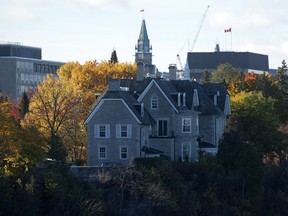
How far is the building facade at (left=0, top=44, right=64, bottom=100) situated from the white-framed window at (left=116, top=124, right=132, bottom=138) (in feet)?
297

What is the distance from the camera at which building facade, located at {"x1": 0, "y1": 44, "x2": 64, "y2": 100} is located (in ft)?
584

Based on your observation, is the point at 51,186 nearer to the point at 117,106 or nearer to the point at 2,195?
the point at 2,195

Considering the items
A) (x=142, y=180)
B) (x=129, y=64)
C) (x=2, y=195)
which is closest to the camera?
(x=2, y=195)

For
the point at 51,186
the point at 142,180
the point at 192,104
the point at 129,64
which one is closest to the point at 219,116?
the point at 192,104

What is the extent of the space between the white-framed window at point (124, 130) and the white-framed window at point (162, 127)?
565 cm

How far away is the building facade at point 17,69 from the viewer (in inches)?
7008

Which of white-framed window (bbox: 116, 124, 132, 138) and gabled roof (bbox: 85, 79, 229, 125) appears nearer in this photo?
white-framed window (bbox: 116, 124, 132, 138)

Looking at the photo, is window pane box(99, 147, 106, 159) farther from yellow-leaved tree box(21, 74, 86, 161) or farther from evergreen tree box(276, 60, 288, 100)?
evergreen tree box(276, 60, 288, 100)

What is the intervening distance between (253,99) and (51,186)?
34731 millimetres

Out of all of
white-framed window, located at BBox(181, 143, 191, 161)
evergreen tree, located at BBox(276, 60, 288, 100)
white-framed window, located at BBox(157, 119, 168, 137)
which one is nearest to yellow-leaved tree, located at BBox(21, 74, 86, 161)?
white-framed window, located at BBox(157, 119, 168, 137)

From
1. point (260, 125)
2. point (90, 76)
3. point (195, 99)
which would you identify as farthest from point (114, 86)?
point (90, 76)

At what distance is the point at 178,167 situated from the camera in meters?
82.8

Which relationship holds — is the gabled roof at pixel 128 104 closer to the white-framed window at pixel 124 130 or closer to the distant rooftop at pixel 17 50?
the white-framed window at pixel 124 130

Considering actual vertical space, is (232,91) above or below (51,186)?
above
